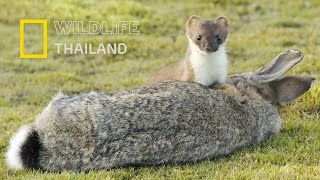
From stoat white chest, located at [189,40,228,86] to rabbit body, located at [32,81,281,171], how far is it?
1661 millimetres

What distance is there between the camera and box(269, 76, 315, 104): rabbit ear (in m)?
7.44

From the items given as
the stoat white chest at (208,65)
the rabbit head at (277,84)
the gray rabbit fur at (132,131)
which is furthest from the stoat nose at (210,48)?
the gray rabbit fur at (132,131)

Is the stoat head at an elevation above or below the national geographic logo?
below

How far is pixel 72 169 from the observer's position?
19.1 feet

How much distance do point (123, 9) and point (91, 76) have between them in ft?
16.6

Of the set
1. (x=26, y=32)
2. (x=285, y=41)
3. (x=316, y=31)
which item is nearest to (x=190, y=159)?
(x=285, y=41)

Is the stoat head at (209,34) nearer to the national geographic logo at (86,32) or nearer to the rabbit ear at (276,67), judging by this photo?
the rabbit ear at (276,67)

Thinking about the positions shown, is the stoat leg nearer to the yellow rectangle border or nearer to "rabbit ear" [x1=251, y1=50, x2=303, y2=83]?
"rabbit ear" [x1=251, y1=50, x2=303, y2=83]

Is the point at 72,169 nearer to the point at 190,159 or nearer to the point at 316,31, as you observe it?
the point at 190,159

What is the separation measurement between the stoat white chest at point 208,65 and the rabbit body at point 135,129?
1.66 metres

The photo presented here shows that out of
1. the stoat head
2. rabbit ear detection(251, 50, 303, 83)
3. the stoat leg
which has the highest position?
the stoat head

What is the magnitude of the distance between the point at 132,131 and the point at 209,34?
289 cm

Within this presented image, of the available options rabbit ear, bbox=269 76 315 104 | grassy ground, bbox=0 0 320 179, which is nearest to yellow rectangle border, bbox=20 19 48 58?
grassy ground, bbox=0 0 320 179

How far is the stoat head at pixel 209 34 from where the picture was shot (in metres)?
8.11
